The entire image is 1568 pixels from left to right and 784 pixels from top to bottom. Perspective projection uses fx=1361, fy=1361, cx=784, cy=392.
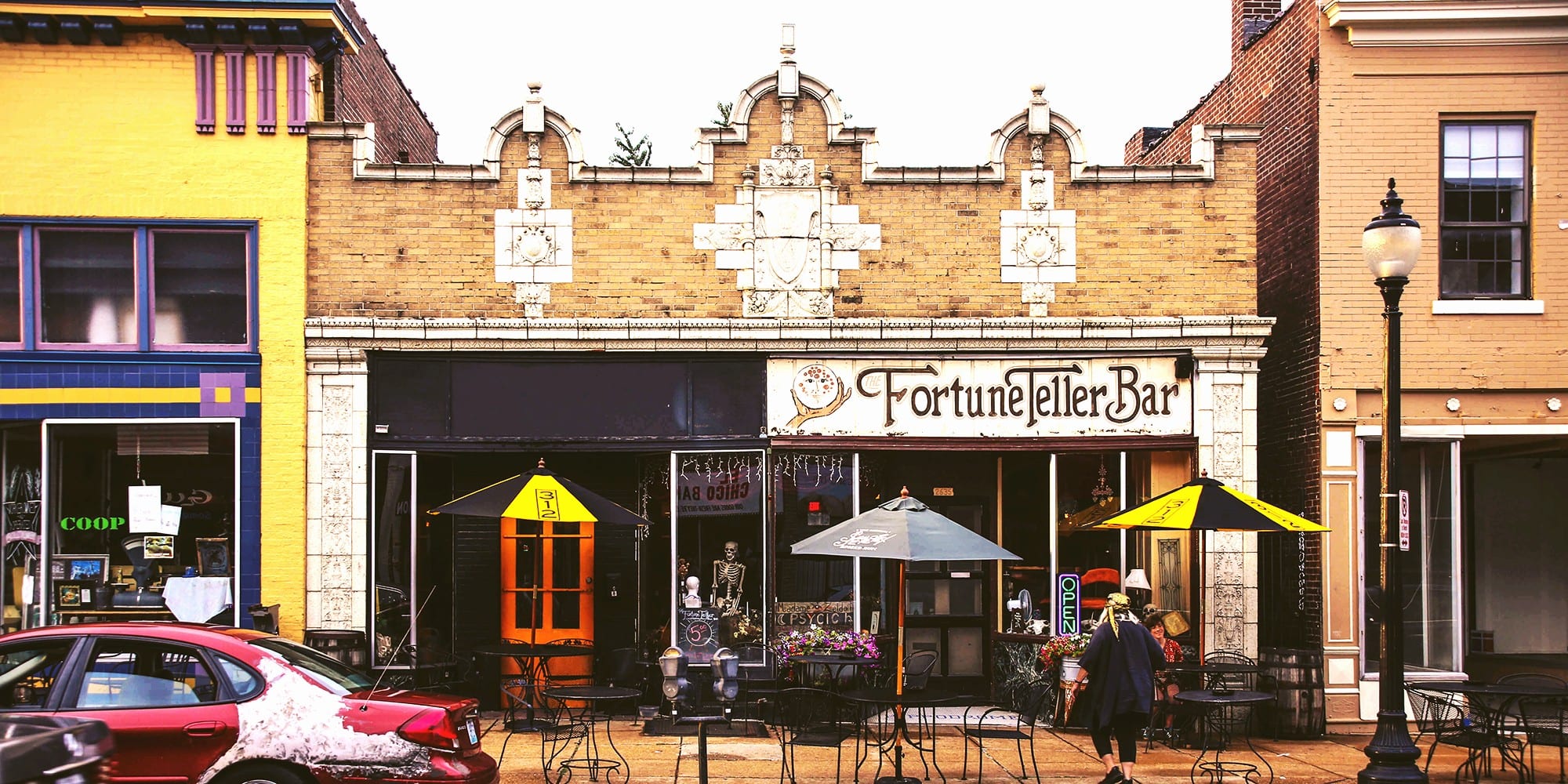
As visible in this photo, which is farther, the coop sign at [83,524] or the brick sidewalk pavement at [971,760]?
the coop sign at [83,524]

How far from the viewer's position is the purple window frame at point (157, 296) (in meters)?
13.8

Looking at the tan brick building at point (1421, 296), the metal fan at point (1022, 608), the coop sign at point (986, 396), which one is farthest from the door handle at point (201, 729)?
the tan brick building at point (1421, 296)

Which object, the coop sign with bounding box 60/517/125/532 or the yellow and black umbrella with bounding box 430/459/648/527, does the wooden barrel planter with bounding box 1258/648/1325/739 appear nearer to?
the yellow and black umbrella with bounding box 430/459/648/527

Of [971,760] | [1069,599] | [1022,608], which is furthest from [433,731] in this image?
[1069,599]

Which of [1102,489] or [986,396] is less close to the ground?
[986,396]

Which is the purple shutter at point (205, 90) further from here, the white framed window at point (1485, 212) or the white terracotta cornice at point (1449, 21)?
the white framed window at point (1485, 212)

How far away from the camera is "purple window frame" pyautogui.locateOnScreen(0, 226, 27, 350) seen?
537 inches

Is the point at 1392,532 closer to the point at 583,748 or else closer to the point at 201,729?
the point at 583,748

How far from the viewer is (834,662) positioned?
12.6 meters

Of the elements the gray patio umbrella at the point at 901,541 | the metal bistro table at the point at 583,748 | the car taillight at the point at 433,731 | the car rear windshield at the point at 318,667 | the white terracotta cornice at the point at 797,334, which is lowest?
the metal bistro table at the point at 583,748

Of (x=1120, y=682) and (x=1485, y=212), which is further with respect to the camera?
(x=1485, y=212)

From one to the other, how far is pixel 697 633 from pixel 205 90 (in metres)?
7.51

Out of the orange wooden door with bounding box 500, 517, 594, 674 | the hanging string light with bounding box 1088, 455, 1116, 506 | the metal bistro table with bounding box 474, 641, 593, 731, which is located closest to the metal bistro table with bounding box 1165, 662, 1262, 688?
the hanging string light with bounding box 1088, 455, 1116, 506

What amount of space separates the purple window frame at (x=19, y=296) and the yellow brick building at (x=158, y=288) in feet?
0.08
